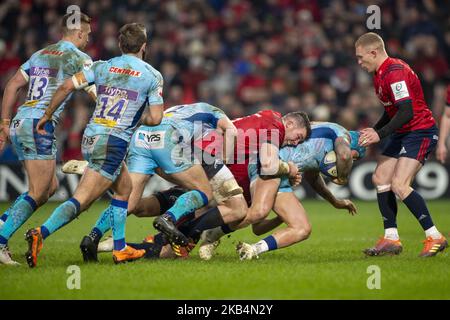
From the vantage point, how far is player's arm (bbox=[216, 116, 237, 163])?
7.86m

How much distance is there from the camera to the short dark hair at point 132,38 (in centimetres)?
746

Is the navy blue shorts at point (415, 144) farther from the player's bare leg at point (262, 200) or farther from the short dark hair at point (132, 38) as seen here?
the short dark hair at point (132, 38)

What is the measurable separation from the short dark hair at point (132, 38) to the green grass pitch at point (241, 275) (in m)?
1.99

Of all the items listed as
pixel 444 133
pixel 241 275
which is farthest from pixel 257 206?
pixel 444 133

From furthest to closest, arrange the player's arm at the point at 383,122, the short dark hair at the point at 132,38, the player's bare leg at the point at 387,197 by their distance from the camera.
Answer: the player's arm at the point at 383,122, the player's bare leg at the point at 387,197, the short dark hair at the point at 132,38

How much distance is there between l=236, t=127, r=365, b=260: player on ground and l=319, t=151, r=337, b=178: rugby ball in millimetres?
42

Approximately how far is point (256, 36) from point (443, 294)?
1211cm

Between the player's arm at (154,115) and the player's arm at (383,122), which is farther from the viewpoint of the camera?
the player's arm at (383,122)

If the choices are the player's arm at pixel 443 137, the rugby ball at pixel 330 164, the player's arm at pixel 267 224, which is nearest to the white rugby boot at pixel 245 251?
the player's arm at pixel 267 224

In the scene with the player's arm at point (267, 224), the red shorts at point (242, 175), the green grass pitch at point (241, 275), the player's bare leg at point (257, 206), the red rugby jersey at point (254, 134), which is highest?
the red rugby jersey at point (254, 134)

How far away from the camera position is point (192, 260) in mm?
8117

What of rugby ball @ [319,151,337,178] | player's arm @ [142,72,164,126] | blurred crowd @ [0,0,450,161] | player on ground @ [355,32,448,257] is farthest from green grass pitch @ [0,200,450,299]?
blurred crowd @ [0,0,450,161]
